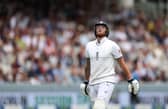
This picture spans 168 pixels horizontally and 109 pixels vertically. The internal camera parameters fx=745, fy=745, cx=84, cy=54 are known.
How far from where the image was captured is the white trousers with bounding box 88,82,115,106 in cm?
1141

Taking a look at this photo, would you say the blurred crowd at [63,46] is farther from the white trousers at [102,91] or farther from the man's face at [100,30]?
the man's face at [100,30]

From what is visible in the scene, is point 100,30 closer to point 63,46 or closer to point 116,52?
point 116,52

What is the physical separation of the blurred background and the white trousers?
3492mm

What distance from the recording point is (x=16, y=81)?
18469 mm

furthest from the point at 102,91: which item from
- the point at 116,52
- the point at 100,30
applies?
the point at 100,30

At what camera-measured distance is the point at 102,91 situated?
11.4 metres

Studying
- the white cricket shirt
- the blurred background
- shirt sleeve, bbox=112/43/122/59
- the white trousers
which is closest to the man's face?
the white cricket shirt

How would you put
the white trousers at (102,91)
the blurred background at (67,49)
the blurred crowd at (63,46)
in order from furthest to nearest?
the blurred crowd at (63,46)
the blurred background at (67,49)
the white trousers at (102,91)

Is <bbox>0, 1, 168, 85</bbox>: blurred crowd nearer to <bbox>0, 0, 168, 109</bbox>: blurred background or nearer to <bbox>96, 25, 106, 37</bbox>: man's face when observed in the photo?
<bbox>0, 0, 168, 109</bbox>: blurred background

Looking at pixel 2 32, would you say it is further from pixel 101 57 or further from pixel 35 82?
pixel 101 57

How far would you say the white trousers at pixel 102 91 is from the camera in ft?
37.4

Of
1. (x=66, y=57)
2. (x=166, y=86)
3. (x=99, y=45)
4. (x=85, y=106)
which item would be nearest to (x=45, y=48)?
(x=66, y=57)

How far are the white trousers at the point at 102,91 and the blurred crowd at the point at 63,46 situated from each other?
6757mm

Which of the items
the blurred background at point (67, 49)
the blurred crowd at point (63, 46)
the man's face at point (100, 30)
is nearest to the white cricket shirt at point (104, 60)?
the man's face at point (100, 30)
